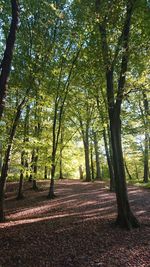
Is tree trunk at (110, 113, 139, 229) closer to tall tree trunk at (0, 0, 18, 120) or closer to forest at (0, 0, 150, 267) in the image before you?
forest at (0, 0, 150, 267)

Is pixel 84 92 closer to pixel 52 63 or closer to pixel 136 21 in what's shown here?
pixel 52 63

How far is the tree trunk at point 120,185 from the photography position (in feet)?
26.5

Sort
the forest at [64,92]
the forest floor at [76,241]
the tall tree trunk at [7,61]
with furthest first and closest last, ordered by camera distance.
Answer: the forest at [64,92]
the tall tree trunk at [7,61]
the forest floor at [76,241]

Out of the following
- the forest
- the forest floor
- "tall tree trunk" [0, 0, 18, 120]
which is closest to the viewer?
the forest floor

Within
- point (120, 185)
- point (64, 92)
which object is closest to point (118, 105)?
point (120, 185)

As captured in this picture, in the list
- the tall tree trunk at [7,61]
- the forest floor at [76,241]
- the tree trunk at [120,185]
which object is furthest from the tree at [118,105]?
the tall tree trunk at [7,61]

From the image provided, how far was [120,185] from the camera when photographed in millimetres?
8375

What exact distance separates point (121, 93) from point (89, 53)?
2241 mm

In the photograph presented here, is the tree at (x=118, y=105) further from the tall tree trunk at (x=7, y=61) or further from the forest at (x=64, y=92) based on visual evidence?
the tall tree trunk at (x=7, y=61)

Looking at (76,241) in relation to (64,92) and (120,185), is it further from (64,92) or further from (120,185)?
(64,92)

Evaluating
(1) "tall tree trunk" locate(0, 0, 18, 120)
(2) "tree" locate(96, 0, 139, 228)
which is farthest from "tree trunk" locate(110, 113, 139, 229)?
(1) "tall tree trunk" locate(0, 0, 18, 120)

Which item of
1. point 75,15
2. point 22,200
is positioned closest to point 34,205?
point 22,200

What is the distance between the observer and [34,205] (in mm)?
12984

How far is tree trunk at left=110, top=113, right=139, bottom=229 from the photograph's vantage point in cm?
806
